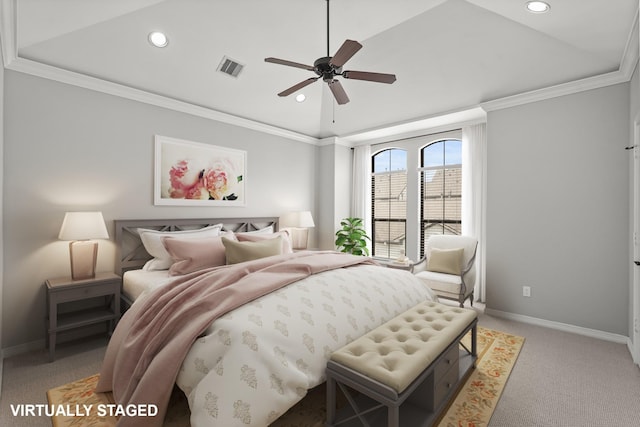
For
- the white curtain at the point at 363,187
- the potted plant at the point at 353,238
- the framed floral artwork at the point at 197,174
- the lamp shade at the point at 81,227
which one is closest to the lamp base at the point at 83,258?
the lamp shade at the point at 81,227

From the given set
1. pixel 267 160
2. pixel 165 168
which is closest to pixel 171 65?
pixel 165 168

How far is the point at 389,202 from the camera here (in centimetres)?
565

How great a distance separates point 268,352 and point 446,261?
307 cm

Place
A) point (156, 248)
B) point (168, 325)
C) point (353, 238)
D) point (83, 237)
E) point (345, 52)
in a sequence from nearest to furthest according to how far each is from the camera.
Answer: point (168, 325)
point (345, 52)
point (83, 237)
point (156, 248)
point (353, 238)

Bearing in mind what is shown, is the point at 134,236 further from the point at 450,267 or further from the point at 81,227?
the point at 450,267

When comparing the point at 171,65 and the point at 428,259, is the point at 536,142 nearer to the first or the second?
the point at 428,259

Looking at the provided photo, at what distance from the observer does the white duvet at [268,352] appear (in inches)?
60.1

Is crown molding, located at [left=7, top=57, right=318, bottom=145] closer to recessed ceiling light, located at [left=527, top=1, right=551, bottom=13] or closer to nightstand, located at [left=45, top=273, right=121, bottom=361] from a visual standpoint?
nightstand, located at [left=45, top=273, right=121, bottom=361]

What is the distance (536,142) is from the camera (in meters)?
3.61

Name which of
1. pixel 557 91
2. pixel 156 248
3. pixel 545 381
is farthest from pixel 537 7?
pixel 156 248

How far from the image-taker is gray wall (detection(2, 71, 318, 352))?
2.84 meters

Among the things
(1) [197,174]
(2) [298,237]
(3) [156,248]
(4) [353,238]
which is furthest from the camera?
(4) [353,238]

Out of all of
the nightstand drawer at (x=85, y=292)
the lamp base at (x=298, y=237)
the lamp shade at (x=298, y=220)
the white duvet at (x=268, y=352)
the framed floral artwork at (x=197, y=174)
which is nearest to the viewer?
the white duvet at (x=268, y=352)

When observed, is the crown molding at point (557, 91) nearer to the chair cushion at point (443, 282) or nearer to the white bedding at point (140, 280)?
the chair cushion at point (443, 282)
